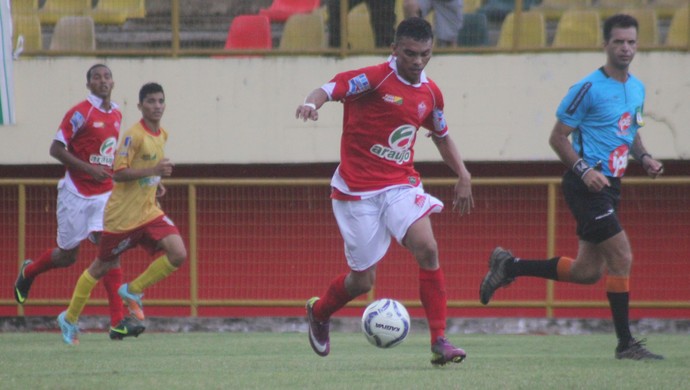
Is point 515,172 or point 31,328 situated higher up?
point 515,172

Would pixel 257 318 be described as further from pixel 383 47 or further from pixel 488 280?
pixel 488 280

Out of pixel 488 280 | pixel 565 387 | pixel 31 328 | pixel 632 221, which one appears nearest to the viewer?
pixel 565 387

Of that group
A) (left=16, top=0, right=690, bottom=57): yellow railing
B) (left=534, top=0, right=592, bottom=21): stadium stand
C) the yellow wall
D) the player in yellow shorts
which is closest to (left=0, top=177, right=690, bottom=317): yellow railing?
the yellow wall

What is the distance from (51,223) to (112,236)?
4.39 meters

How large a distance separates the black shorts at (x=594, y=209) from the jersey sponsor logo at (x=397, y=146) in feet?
4.09

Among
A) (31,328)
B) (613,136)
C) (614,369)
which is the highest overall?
(613,136)

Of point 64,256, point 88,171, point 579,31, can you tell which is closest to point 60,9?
point 64,256

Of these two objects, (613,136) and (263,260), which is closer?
(613,136)

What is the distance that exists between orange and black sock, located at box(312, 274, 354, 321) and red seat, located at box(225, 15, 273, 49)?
6644 mm

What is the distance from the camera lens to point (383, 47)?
14102mm

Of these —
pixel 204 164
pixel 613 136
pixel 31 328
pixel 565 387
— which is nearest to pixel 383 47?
pixel 204 164

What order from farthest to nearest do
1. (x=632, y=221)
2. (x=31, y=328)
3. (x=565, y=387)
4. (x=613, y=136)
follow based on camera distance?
(x=632, y=221) → (x=31, y=328) → (x=613, y=136) → (x=565, y=387)

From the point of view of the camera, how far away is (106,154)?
38.5ft

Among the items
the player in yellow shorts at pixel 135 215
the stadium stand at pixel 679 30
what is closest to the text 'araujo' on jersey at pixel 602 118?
the player in yellow shorts at pixel 135 215
